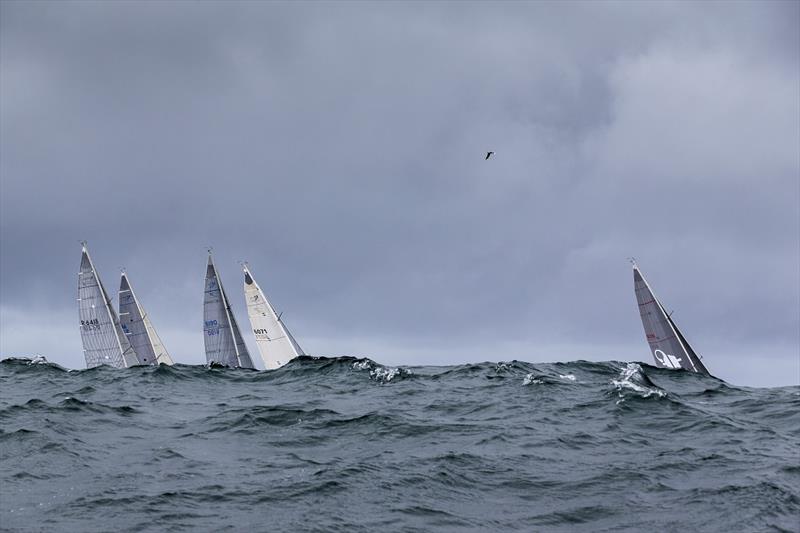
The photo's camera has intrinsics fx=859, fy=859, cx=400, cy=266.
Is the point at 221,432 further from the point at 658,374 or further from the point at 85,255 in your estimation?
the point at 85,255

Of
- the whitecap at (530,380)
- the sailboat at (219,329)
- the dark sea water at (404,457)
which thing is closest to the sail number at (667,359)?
the dark sea water at (404,457)

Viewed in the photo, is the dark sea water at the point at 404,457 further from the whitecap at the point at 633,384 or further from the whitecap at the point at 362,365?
the whitecap at the point at 362,365

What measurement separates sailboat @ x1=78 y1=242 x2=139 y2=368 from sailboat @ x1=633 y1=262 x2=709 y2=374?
129 ft

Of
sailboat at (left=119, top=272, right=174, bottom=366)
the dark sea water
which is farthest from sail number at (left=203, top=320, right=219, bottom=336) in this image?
the dark sea water

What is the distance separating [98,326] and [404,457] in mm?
51744

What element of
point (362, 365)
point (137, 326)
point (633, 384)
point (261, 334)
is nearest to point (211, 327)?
point (261, 334)

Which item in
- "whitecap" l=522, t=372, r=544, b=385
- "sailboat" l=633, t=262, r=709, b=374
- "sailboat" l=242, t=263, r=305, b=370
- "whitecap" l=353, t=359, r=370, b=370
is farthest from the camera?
"sailboat" l=242, t=263, r=305, b=370

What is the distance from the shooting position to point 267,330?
Answer: 67.6 meters

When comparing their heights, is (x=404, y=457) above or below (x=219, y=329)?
below

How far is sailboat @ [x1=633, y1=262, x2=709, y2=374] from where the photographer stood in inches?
2061

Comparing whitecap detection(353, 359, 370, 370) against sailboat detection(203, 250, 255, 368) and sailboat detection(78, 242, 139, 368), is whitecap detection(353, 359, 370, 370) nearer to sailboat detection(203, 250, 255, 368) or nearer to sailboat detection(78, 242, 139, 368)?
sailboat detection(203, 250, 255, 368)

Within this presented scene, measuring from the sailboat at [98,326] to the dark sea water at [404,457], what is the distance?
32714 mm

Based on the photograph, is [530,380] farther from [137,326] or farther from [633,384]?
[137,326]

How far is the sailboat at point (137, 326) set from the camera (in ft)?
229
